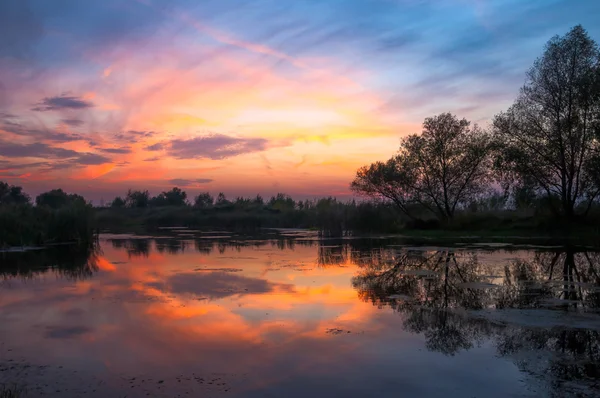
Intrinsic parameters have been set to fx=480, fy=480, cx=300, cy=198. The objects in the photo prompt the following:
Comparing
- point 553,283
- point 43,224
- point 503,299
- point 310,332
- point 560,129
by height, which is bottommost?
point 310,332

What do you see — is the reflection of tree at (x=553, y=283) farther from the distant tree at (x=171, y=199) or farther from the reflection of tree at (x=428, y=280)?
the distant tree at (x=171, y=199)

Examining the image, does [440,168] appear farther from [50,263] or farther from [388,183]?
[50,263]

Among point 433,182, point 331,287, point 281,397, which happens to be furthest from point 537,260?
point 433,182

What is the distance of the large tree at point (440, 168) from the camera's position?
141ft

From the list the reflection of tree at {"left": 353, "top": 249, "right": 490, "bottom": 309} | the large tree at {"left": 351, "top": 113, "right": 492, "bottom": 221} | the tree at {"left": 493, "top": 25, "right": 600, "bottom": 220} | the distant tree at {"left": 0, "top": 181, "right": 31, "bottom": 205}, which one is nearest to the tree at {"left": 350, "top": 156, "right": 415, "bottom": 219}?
the large tree at {"left": 351, "top": 113, "right": 492, "bottom": 221}

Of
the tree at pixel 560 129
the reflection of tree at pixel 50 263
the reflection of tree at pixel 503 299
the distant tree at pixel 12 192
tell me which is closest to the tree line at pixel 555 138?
the tree at pixel 560 129

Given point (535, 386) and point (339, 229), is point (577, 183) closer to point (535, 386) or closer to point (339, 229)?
point (339, 229)

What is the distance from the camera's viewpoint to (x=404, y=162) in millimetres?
45594

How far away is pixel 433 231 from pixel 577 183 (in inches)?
485

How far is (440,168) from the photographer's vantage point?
145 ft

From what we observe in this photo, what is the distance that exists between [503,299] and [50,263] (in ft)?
63.8

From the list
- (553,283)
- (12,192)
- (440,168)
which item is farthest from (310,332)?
(12,192)

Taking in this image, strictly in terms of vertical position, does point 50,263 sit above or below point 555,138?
below

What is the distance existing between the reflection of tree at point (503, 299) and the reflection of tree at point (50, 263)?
11.4m
